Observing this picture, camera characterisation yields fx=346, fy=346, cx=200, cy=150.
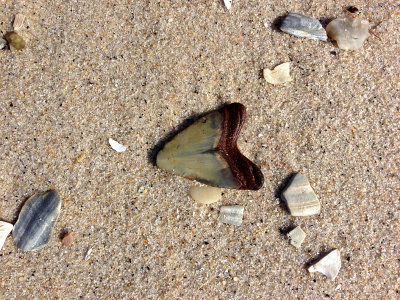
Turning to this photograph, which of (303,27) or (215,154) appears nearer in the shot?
(215,154)

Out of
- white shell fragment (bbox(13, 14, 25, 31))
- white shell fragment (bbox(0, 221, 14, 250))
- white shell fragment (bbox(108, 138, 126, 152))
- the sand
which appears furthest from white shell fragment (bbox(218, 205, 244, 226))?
white shell fragment (bbox(13, 14, 25, 31))

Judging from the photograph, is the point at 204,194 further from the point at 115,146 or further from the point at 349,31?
the point at 349,31

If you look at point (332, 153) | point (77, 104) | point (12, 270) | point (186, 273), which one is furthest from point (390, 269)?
point (12, 270)

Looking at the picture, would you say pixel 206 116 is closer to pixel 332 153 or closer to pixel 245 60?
pixel 245 60

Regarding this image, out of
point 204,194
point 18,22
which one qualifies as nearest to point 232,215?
point 204,194

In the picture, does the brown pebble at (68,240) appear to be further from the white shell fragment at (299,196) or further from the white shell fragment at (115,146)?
the white shell fragment at (299,196)
